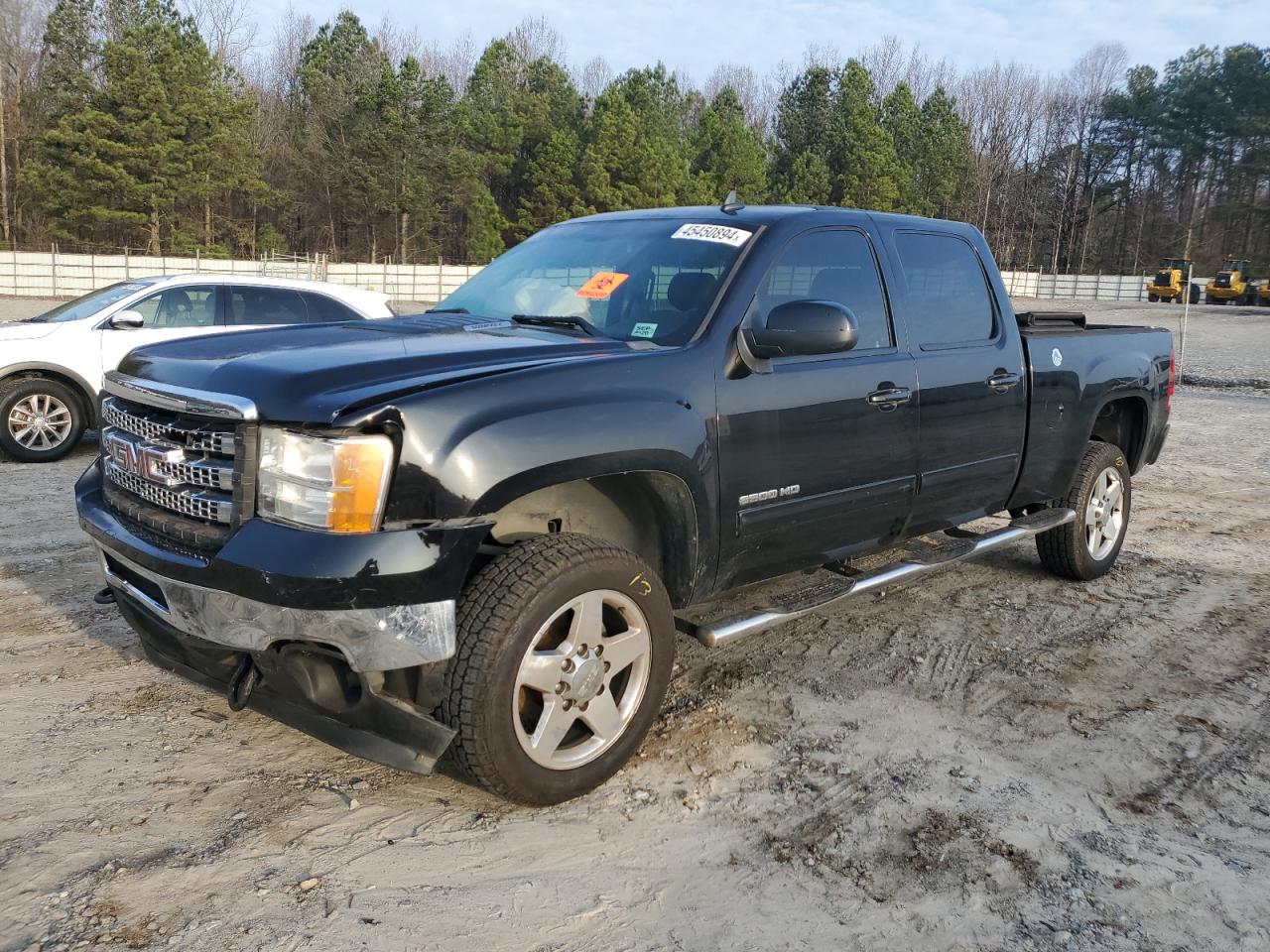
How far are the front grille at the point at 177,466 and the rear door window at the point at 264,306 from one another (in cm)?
676

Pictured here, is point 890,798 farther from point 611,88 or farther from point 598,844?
point 611,88

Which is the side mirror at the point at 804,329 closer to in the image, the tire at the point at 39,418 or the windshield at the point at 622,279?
the windshield at the point at 622,279

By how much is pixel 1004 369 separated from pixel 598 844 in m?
3.04

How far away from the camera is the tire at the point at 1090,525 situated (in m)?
5.72

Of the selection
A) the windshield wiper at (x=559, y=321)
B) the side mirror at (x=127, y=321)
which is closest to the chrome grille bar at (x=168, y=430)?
the windshield wiper at (x=559, y=321)

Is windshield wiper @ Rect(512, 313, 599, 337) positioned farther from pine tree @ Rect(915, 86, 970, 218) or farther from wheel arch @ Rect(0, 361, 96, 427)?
pine tree @ Rect(915, 86, 970, 218)

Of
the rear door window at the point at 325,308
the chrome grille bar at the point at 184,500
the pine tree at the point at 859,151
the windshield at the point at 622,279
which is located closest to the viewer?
the chrome grille bar at the point at 184,500

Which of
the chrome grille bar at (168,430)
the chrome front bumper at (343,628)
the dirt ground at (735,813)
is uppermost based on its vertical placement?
the chrome grille bar at (168,430)

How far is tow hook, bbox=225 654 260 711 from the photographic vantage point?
3.09m

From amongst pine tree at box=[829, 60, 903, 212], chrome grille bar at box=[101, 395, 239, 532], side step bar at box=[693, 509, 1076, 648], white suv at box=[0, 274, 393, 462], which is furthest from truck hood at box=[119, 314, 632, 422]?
pine tree at box=[829, 60, 903, 212]

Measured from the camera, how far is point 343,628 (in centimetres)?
286

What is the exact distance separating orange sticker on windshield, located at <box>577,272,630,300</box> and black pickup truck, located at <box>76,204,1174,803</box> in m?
0.01

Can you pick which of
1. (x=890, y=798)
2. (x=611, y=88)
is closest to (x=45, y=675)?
(x=890, y=798)

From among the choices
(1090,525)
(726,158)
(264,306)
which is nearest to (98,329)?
(264,306)
